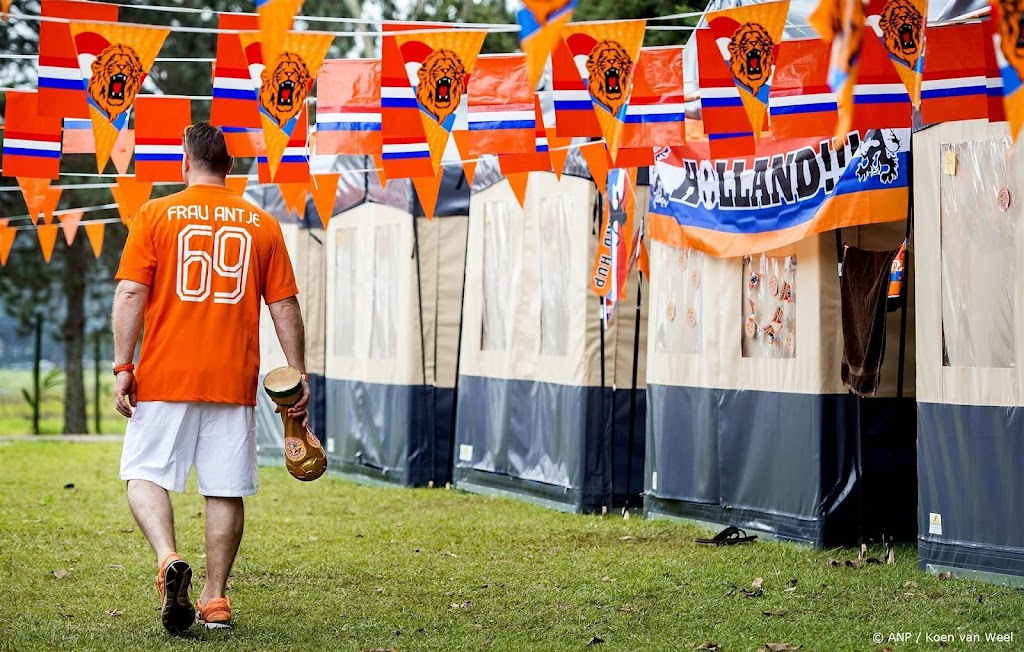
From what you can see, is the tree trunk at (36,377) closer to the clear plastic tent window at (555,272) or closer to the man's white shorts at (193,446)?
the clear plastic tent window at (555,272)

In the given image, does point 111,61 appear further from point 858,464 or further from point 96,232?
point 96,232

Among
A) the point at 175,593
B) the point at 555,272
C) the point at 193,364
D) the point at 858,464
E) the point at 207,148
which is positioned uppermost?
the point at 207,148

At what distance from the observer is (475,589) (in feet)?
20.7

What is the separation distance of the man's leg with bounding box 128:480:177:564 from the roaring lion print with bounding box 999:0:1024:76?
3.31 m

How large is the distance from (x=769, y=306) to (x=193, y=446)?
4.06 m

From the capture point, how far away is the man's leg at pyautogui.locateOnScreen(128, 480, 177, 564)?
493cm

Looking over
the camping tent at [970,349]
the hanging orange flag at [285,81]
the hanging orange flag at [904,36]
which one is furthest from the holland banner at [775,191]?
the hanging orange flag at [285,81]

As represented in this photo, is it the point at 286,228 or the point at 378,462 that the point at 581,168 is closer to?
the point at 378,462

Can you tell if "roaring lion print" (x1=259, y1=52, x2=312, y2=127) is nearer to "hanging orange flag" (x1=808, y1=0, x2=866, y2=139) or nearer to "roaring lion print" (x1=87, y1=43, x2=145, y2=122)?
"roaring lion print" (x1=87, y1=43, x2=145, y2=122)

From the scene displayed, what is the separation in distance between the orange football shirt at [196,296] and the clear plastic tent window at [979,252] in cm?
335

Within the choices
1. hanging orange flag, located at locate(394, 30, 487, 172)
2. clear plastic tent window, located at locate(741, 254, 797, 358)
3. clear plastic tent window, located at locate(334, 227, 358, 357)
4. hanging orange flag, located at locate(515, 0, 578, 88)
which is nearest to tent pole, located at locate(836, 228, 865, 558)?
clear plastic tent window, located at locate(741, 254, 797, 358)

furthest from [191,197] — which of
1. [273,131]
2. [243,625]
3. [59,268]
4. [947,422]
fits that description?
[59,268]

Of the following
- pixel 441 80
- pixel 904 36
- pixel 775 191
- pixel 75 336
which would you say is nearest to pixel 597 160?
pixel 775 191

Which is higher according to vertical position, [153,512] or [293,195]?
[293,195]
